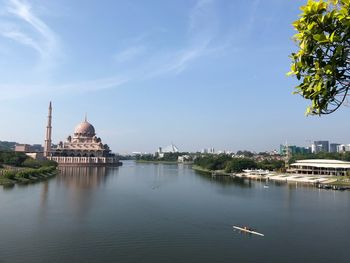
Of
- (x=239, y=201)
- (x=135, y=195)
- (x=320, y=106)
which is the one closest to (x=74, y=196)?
(x=135, y=195)

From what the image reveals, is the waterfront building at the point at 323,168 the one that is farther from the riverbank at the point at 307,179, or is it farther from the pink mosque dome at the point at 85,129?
the pink mosque dome at the point at 85,129

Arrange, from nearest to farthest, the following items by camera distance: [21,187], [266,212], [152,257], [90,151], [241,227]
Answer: [152,257]
[241,227]
[266,212]
[21,187]
[90,151]

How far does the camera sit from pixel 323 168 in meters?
59.4

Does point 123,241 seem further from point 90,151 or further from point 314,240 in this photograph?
point 90,151

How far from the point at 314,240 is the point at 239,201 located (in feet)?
43.6

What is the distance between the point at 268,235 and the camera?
18.9 metres

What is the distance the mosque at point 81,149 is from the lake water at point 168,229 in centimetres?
5866

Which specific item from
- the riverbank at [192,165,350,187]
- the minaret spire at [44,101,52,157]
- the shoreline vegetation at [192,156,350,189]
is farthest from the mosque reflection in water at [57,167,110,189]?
the minaret spire at [44,101,52,157]

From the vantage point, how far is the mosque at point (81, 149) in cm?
8869

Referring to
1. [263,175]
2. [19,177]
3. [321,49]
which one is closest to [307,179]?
[263,175]

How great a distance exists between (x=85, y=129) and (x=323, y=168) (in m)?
66.1

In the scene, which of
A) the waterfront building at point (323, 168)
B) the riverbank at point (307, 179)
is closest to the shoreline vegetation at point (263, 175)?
the riverbank at point (307, 179)

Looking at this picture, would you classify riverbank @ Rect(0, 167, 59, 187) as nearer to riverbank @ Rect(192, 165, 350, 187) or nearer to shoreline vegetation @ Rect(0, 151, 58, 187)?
shoreline vegetation @ Rect(0, 151, 58, 187)

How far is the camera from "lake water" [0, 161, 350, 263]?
15.3 metres
